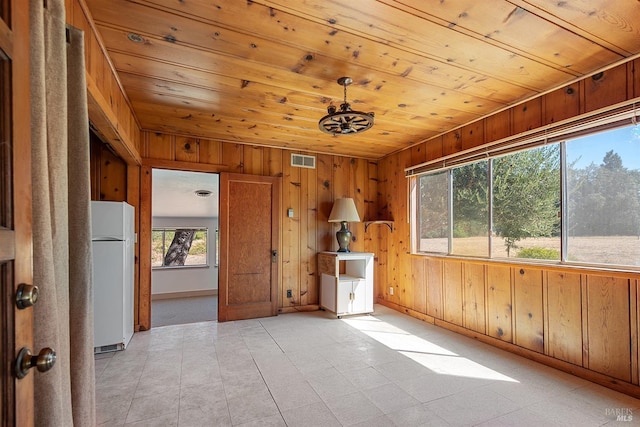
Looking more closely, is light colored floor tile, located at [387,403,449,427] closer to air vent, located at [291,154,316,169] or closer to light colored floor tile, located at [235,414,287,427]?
light colored floor tile, located at [235,414,287,427]

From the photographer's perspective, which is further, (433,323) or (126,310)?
(433,323)

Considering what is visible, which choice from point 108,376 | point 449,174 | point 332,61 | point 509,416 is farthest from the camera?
point 449,174

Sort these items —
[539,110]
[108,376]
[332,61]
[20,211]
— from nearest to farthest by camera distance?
1. [20,211]
2. [332,61]
3. [108,376]
4. [539,110]

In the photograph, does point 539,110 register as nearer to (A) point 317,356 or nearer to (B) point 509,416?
(B) point 509,416

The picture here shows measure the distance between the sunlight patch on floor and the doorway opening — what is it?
2.18 meters

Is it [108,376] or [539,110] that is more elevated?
[539,110]

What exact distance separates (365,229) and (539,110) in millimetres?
2825

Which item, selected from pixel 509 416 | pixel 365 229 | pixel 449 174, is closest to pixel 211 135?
pixel 365 229

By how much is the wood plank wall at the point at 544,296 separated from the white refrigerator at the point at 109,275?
3.43 meters

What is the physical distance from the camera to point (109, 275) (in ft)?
9.78

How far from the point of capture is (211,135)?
4.04 metres

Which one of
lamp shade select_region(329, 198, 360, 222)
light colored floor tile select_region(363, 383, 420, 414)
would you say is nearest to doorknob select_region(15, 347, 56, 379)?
light colored floor tile select_region(363, 383, 420, 414)

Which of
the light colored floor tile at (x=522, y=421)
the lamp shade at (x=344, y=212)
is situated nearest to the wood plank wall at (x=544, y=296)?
the light colored floor tile at (x=522, y=421)

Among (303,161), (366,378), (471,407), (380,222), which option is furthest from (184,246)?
(471,407)
